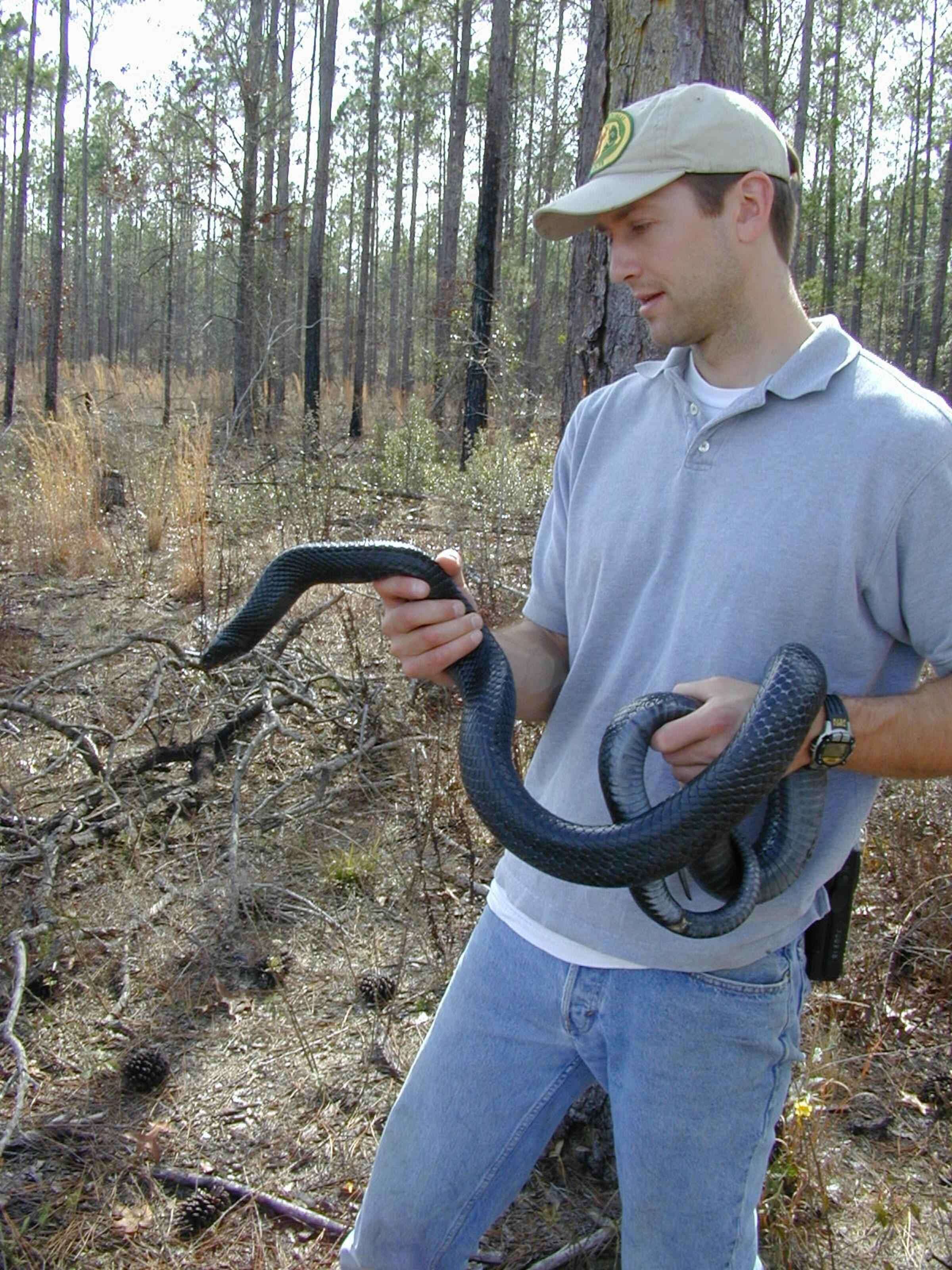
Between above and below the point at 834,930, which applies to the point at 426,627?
above

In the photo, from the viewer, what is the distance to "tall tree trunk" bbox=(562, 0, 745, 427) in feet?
8.60

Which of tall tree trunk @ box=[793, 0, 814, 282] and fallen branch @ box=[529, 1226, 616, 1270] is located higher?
tall tree trunk @ box=[793, 0, 814, 282]

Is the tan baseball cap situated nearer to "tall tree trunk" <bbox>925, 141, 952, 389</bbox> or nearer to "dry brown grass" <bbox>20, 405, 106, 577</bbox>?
"dry brown grass" <bbox>20, 405, 106, 577</bbox>

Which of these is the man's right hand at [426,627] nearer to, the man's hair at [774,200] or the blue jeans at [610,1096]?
the blue jeans at [610,1096]

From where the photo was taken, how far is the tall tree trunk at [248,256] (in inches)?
561

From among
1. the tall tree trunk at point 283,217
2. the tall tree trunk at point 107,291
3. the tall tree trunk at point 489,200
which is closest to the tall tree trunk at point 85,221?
the tall tree trunk at point 107,291

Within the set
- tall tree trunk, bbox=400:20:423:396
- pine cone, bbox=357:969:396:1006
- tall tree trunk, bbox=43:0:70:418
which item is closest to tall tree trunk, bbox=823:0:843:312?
tall tree trunk, bbox=400:20:423:396

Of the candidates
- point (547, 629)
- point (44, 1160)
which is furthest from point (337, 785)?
point (547, 629)

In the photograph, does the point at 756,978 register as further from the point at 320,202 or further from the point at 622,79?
the point at 320,202

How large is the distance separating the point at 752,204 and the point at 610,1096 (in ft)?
4.76

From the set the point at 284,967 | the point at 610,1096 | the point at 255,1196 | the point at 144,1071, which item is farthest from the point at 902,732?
the point at 284,967

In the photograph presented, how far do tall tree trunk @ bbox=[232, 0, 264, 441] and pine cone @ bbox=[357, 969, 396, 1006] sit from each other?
36.6ft

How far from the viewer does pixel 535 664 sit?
1772 millimetres

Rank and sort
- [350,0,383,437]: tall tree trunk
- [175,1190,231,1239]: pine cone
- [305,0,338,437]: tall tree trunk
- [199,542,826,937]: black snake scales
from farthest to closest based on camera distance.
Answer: [350,0,383,437]: tall tree trunk → [305,0,338,437]: tall tree trunk → [175,1190,231,1239]: pine cone → [199,542,826,937]: black snake scales
